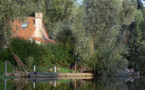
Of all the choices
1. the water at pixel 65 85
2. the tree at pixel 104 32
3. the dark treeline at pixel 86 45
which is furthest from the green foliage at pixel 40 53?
the water at pixel 65 85

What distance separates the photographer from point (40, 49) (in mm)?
33531

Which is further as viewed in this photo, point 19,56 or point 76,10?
point 76,10

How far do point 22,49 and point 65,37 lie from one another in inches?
253

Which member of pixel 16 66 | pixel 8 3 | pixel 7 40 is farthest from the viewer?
pixel 16 66

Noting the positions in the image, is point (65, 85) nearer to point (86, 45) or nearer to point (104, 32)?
point (86, 45)

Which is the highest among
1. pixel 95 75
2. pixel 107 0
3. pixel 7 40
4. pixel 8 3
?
pixel 107 0

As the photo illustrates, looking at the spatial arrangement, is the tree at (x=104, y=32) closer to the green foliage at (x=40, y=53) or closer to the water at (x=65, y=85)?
the green foliage at (x=40, y=53)

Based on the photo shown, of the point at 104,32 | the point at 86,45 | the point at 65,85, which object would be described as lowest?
the point at 65,85

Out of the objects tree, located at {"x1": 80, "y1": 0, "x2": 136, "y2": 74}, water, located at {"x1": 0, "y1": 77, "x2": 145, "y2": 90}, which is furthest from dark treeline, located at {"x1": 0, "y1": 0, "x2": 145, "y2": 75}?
water, located at {"x1": 0, "y1": 77, "x2": 145, "y2": 90}

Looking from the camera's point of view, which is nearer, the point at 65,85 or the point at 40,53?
the point at 65,85

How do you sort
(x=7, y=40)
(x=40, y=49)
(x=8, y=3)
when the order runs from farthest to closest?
(x=40, y=49), (x=7, y=40), (x=8, y=3)

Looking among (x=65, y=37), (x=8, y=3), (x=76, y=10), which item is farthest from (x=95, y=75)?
(x=8, y=3)

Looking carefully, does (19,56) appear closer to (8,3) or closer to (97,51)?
(97,51)

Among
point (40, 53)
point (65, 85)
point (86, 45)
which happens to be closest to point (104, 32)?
point (86, 45)
